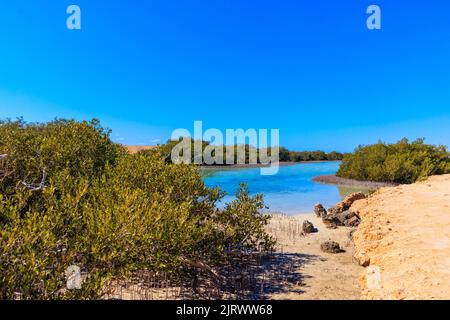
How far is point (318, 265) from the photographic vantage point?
479 inches

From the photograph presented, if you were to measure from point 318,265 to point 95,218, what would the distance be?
27.6 ft

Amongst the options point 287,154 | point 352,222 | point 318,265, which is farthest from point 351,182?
point 287,154

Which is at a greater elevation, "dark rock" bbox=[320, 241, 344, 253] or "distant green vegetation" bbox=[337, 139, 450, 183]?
"distant green vegetation" bbox=[337, 139, 450, 183]

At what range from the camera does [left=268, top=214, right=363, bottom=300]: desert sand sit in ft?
31.4

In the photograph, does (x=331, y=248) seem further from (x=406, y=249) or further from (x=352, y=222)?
(x=406, y=249)

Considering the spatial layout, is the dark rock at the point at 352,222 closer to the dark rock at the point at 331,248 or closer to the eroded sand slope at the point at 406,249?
the eroded sand slope at the point at 406,249

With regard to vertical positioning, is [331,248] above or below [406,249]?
below

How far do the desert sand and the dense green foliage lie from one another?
2.39 meters

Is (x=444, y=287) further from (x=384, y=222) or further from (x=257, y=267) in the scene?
(x=257, y=267)

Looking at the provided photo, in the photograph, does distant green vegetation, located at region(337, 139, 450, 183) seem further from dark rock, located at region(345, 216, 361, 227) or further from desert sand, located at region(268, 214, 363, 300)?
desert sand, located at region(268, 214, 363, 300)

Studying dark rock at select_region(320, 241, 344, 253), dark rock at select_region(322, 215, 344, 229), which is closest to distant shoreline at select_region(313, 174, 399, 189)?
dark rock at select_region(322, 215, 344, 229)

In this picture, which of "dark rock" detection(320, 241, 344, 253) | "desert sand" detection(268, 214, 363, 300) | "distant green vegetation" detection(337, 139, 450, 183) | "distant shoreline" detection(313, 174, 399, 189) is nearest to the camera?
"desert sand" detection(268, 214, 363, 300)

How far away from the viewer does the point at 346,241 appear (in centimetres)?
1528
